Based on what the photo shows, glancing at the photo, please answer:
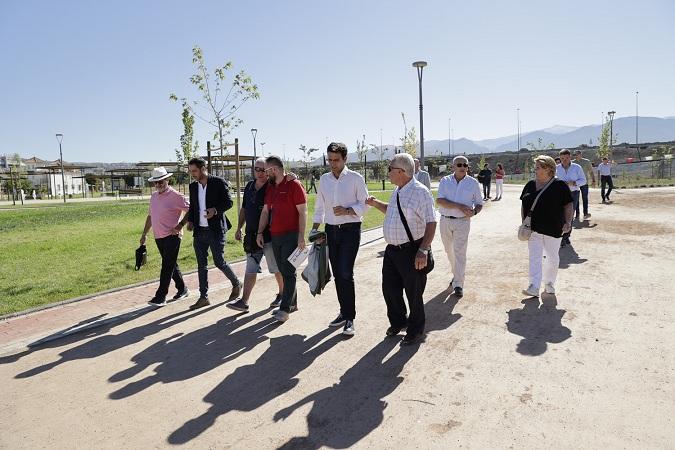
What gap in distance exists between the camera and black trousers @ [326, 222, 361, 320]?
15.3ft

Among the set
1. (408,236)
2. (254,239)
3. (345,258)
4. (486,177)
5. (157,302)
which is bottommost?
(157,302)

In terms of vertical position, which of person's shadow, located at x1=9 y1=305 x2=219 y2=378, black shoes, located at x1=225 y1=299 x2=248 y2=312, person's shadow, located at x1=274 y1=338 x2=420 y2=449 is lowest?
person's shadow, located at x1=274 y1=338 x2=420 y2=449

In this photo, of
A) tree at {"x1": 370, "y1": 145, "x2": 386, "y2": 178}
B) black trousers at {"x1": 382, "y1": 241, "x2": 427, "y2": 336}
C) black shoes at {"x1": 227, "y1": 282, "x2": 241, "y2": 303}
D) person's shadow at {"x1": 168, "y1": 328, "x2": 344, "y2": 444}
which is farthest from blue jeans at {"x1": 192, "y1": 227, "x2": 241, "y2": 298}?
tree at {"x1": 370, "y1": 145, "x2": 386, "y2": 178}

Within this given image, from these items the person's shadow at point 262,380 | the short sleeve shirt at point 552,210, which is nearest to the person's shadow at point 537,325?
the short sleeve shirt at point 552,210

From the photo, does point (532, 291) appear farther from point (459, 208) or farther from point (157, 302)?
point (157, 302)

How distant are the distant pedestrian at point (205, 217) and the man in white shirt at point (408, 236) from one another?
236 centimetres

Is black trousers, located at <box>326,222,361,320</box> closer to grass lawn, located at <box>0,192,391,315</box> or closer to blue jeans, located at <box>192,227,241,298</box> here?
blue jeans, located at <box>192,227,241,298</box>

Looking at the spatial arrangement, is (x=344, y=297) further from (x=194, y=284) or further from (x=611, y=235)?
(x=611, y=235)

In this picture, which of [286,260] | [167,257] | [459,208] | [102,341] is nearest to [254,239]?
[286,260]

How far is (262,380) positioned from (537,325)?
2883mm

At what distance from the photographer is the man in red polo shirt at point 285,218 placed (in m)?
5.03

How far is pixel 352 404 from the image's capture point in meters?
3.27

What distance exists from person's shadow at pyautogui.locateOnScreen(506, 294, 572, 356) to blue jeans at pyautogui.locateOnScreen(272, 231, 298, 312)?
7.78 feet

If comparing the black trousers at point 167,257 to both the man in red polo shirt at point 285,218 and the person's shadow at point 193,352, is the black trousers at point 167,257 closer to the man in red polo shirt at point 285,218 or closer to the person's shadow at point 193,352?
the person's shadow at point 193,352
